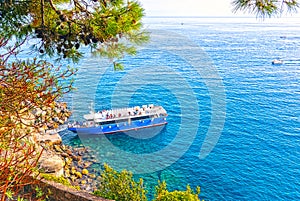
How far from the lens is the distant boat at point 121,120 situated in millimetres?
25531

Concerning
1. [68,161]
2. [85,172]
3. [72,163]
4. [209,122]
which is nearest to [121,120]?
[72,163]

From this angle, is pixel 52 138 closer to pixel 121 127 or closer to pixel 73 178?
pixel 73 178

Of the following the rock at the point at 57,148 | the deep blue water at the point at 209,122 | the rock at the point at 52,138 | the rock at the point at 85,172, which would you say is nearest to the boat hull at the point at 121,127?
the deep blue water at the point at 209,122

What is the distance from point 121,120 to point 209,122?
8.10m

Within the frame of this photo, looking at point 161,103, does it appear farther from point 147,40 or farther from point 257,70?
point 147,40

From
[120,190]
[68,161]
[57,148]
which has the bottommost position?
[68,161]

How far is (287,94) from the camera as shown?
3328cm

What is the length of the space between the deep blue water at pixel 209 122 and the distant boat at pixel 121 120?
2.48 ft

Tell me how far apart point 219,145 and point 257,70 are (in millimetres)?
24147

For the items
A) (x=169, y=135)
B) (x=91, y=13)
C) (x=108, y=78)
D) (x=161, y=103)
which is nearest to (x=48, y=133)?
(x=169, y=135)

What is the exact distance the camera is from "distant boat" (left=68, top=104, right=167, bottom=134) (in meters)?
25.5

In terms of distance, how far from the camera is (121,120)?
2669 cm

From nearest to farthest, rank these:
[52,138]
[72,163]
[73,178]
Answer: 1. [73,178]
2. [72,163]
3. [52,138]

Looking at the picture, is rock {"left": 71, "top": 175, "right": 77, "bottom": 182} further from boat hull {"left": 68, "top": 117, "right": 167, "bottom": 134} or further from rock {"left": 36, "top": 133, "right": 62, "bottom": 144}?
boat hull {"left": 68, "top": 117, "right": 167, "bottom": 134}
